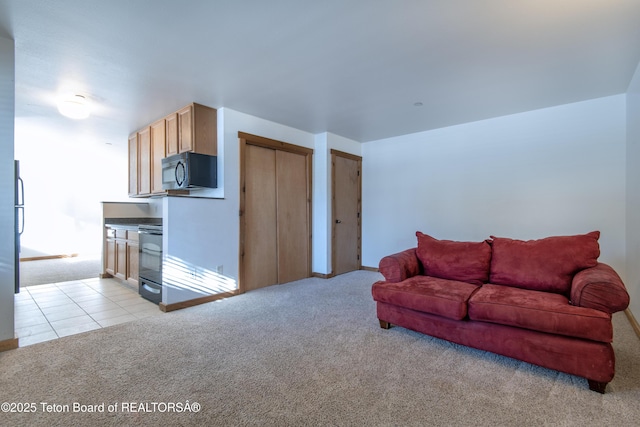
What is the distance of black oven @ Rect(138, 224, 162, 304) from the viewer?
3355mm

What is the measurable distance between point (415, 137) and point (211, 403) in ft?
14.5

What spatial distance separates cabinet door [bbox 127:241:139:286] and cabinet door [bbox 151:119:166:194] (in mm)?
819

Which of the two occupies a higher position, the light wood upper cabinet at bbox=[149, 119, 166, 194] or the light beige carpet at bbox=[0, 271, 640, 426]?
the light wood upper cabinet at bbox=[149, 119, 166, 194]

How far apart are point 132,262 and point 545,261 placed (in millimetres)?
4562

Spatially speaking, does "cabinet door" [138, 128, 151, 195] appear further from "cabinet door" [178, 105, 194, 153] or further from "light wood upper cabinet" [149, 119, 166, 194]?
"cabinet door" [178, 105, 194, 153]

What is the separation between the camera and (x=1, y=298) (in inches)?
88.3

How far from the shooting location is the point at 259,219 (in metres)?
4.17

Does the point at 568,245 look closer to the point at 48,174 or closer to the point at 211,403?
the point at 211,403

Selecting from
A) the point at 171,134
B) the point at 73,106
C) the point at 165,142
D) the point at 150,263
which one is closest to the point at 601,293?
the point at 150,263

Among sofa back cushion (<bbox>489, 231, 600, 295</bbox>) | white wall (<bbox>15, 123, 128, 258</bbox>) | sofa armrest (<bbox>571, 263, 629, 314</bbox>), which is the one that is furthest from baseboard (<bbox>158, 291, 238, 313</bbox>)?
white wall (<bbox>15, 123, 128, 258</bbox>)

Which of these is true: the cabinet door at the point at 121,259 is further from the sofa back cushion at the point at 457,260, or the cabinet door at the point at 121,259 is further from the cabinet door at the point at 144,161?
the sofa back cushion at the point at 457,260

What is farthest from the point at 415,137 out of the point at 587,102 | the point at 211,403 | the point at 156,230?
the point at 211,403

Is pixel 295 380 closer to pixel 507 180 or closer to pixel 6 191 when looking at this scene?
pixel 6 191

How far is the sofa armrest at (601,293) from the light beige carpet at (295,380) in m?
0.49
